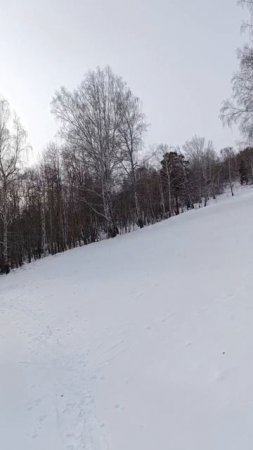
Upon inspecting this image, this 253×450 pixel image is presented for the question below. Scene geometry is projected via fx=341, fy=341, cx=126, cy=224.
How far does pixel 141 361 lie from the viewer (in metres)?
5.62

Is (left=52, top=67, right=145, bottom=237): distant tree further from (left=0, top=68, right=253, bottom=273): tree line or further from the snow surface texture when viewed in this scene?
the snow surface texture

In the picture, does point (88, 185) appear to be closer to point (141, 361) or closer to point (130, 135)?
point (130, 135)

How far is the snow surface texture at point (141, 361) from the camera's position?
3.91 metres

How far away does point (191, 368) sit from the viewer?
16.0 feet

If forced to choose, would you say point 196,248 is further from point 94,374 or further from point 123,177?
point 123,177

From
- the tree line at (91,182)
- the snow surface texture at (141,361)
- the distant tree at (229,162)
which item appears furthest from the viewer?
the distant tree at (229,162)

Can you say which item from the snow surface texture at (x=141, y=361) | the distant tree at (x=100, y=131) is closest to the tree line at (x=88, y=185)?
the distant tree at (x=100, y=131)

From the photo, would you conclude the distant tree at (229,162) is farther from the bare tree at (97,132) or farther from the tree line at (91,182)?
the bare tree at (97,132)

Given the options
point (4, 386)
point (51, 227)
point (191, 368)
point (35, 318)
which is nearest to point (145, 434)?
point (191, 368)

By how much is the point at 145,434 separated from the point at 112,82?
25.2 m

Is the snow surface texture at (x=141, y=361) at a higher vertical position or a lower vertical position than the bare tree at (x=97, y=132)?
lower

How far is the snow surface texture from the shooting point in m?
3.91

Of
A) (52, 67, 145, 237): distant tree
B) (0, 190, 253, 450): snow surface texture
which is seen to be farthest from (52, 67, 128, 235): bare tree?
(0, 190, 253, 450): snow surface texture

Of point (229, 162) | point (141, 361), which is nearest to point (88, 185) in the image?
point (141, 361)
